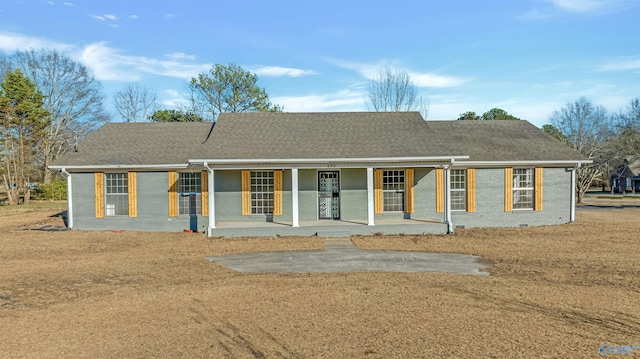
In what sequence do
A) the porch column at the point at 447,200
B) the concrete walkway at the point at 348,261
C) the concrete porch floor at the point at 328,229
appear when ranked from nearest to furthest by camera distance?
the concrete walkway at the point at 348,261 → the concrete porch floor at the point at 328,229 → the porch column at the point at 447,200

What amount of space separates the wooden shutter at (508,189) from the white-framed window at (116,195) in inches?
571

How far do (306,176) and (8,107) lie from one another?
2195 cm

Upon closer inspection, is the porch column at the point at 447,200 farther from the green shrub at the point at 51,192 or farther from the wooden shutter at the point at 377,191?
the green shrub at the point at 51,192

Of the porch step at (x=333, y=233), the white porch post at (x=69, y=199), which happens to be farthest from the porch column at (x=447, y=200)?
the white porch post at (x=69, y=199)

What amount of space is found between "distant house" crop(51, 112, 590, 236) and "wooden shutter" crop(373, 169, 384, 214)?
4cm

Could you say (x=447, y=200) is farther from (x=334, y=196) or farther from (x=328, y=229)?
(x=328, y=229)

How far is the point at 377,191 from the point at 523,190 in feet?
19.3

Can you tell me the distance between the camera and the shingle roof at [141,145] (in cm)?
1565

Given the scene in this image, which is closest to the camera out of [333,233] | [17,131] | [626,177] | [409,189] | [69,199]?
[333,233]

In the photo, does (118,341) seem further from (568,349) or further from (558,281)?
(558,281)

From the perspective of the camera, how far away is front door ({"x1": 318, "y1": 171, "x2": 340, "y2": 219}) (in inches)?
633

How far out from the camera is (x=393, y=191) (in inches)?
637

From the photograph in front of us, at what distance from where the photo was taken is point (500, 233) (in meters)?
14.7

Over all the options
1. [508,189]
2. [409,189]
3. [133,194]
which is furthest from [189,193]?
[508,189]
